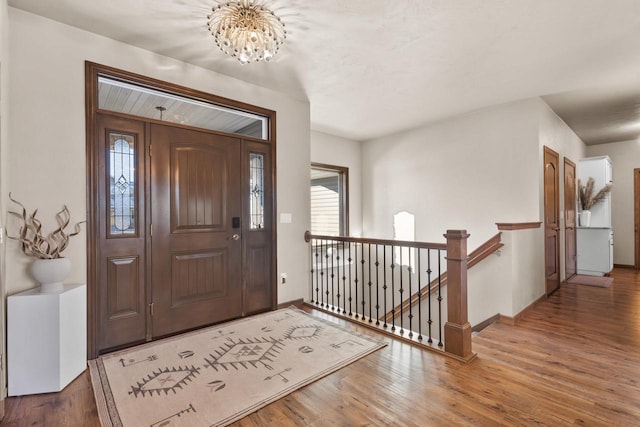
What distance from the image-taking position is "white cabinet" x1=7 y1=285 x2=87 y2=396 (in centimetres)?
191

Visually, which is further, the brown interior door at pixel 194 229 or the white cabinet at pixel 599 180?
the white cabinet at pixel 599 180

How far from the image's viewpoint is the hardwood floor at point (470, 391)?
5.59 ft

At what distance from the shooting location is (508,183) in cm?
412

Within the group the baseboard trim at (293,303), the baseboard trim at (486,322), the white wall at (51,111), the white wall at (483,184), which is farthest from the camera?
the baseboard trim at (293,303)

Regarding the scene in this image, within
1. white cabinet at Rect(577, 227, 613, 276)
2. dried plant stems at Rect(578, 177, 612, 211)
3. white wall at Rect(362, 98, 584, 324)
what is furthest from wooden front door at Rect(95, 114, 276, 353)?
dried plant stems at Rect(578, 177, 612, 211)

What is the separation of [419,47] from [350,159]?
11.0 feet

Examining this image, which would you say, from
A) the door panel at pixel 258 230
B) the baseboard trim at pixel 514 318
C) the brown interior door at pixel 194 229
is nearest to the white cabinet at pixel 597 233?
the baseboard trim at pixel 514 318

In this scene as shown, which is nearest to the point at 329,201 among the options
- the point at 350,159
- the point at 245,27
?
the point at 350,159

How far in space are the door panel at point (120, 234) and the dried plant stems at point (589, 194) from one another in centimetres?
720

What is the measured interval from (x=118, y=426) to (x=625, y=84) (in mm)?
5742

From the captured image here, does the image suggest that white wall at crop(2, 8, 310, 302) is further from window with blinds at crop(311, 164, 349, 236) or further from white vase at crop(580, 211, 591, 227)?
white vase at crop(580, 211, 591, 227)

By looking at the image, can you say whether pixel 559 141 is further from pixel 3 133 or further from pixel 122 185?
pixel 3 133

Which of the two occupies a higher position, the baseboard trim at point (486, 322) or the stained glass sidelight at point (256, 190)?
the stained glass sidelight at point (256, 190)

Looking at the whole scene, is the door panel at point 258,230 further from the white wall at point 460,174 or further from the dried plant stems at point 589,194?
the dried plant stems at point 589,194
